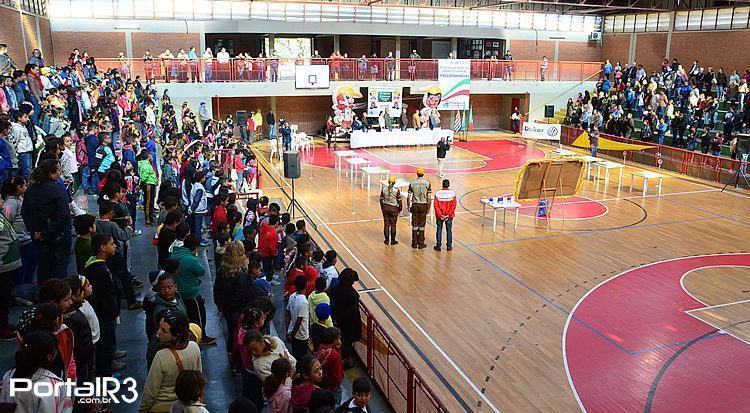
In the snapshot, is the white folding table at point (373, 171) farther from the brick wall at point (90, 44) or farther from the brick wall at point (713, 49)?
the brick wall at point (713, 49)

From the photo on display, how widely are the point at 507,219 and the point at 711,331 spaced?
330 inches

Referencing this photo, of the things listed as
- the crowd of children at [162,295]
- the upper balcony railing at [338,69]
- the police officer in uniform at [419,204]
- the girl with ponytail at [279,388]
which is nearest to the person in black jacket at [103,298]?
the crowd of children at [162,295]

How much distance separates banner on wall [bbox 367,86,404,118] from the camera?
35.1 metres

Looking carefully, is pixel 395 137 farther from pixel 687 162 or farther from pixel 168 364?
pixel 168 364

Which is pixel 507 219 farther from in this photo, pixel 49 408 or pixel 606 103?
pixel 606 103

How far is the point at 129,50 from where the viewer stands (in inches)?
1388

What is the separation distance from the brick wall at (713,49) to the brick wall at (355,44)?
19994 millimetres

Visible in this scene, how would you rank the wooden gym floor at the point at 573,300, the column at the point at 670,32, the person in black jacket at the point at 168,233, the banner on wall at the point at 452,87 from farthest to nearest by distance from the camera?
the column at the point at 670,32 → the banner on wall at the point at 452,87 → the wooden gym floor at the point at 573,300 → the person in black jacket at the point at 168,233

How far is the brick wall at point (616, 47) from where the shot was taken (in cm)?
4366

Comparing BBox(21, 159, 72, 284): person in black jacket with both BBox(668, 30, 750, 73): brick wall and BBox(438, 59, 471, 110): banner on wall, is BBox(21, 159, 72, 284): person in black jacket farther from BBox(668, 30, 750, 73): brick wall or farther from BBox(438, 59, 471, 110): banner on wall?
BBox(668, 30, 750, 73): brick wall

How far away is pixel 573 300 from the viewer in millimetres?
12711

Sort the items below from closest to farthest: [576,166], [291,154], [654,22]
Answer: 1. [291,154]
2. [576,166]
3. [654,22]

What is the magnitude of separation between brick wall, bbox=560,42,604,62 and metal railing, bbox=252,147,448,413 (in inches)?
1597

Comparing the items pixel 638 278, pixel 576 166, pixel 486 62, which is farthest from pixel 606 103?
pixel 638 278
